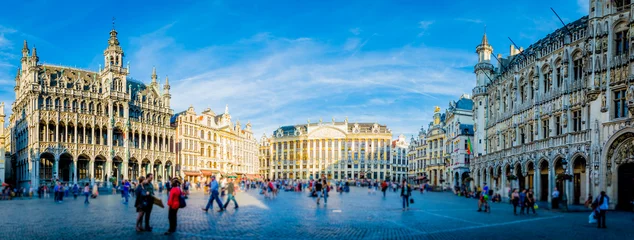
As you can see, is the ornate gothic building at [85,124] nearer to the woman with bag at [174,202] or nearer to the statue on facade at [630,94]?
the woman with bag at [174,202]

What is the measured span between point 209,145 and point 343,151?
55.7 meters

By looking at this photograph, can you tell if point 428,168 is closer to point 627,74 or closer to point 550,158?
point 550,158

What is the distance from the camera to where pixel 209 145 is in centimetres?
9775

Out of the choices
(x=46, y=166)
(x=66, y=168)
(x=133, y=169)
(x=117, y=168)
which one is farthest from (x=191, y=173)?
(x=46, y=166)

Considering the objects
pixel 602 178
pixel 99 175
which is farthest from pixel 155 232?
pixel 99 175

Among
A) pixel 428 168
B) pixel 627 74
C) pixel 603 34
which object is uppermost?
pixel 603 34

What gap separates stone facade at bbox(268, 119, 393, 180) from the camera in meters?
145

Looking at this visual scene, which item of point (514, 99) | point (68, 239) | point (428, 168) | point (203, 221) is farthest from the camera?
point (428, 168)

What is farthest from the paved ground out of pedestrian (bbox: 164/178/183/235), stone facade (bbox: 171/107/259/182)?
stone facade (bbox: 171/107/259/182)

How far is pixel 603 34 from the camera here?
32.3 m

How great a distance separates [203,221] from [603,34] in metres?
27.2

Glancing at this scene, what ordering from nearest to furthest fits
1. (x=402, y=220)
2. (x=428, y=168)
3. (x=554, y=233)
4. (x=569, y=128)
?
(x=554, y=233) → (x=402, y=220) → (x=569, y=128) → (x=428, y=168)

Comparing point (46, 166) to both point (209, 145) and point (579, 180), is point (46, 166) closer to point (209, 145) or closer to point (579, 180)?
point (209, 145)

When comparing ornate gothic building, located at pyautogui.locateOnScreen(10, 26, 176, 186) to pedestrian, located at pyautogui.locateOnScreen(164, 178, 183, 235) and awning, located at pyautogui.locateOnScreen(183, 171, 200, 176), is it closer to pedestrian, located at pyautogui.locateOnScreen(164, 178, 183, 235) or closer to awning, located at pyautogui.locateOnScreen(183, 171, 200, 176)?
awning, located at pyautogui.locateOnScreen(183, 171, 200, 176)
